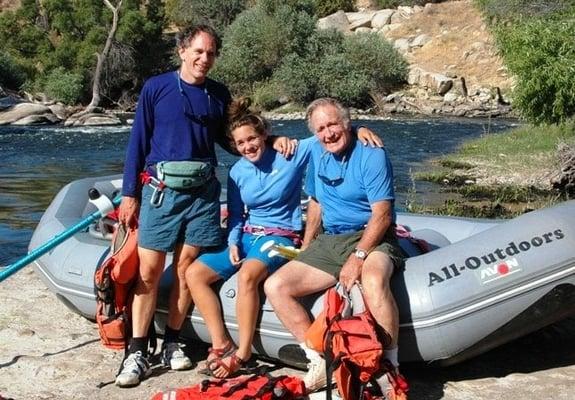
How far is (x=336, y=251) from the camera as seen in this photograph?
10.8ft

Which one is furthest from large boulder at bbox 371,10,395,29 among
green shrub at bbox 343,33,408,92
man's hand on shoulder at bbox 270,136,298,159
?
man's hand on shoulder at bbox 270,136,298,159

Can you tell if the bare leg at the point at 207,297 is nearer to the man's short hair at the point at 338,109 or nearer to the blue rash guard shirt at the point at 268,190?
the blue rash guard shirt at the point at 268,190

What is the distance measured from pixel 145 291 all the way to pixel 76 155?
10725mm

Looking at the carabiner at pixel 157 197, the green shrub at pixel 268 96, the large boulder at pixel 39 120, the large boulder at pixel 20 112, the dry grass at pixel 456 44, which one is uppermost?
the carabiner at pixel 157 197

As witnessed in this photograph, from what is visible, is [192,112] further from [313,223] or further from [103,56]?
[103,56]

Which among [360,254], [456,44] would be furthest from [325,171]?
[456,44]

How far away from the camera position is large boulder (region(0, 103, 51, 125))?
62.3 feet

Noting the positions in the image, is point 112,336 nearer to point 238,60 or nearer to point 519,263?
point 519,263

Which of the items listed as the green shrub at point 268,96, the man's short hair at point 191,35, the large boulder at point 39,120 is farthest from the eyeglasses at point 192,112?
the green shrub at point 268,96

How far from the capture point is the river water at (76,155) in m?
8.41

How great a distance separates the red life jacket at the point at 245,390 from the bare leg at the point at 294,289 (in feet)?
0.71

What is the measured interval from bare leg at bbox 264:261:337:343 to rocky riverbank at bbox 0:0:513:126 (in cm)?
1602

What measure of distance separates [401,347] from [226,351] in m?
0.74

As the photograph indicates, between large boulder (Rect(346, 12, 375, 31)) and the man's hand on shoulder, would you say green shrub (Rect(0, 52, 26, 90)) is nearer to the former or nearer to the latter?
large boulder (Rect(346, 12, 375, 31))
